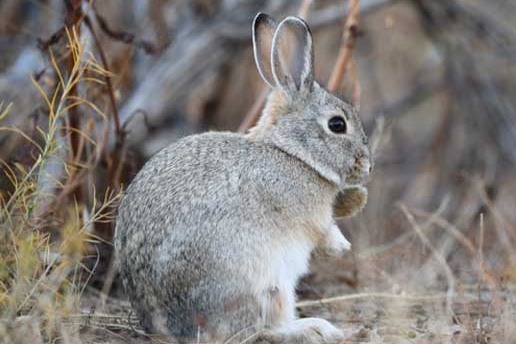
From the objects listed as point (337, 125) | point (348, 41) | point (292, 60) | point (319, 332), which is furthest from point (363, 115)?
point (319, 332)

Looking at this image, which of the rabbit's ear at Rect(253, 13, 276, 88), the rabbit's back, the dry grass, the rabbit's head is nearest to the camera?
the dry grass

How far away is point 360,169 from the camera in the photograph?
4.62 m

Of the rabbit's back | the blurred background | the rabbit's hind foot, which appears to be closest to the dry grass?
the blurred background

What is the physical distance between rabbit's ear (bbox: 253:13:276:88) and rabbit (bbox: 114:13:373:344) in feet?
0.10

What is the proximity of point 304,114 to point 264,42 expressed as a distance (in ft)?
1.38

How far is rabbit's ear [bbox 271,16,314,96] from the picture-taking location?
4527 millimetres

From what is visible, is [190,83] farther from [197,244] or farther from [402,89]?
[197,244]

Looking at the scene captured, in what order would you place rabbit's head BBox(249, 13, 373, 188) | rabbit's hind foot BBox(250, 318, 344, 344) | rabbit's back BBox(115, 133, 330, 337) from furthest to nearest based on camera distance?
1. rabbit's head BBox(249, 13, 373, 188)
2. rabbit's hind foot BBox(250, 318, 344, 344)
3. rabbit's back BBox(115, 133, 330, 337)

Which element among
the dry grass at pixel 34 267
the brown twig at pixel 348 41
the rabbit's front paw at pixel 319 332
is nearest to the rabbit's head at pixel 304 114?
the rabbit's front paw at pixel 319 332

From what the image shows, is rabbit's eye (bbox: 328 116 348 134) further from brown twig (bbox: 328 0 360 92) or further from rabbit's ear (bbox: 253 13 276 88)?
brown twig (bbox: 328 0 360 92)

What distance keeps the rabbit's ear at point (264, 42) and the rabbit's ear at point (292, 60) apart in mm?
74

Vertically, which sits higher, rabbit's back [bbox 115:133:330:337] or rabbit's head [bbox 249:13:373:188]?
rabbit's head [bbox 249:13:373:188]

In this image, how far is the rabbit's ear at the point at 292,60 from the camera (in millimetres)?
4527

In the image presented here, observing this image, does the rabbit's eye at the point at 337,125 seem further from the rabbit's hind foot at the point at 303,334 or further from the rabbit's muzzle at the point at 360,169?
the rabbit's hind foot at the point at 303,334
